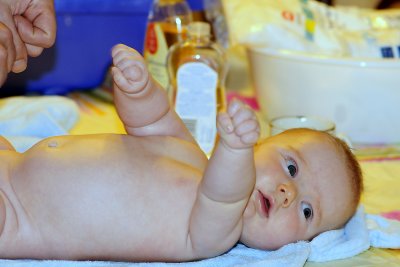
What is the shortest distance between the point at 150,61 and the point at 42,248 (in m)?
0.63

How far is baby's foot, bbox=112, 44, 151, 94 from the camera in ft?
2.44

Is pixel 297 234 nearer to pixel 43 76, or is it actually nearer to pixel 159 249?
pixel 159 249

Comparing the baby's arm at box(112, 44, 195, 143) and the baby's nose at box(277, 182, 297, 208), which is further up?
the baby's arm at box(112, 44, 195, 143)

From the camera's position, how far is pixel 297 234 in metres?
0.79

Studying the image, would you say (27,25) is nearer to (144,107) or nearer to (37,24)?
(37,24)

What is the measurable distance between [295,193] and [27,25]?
344 millimetres

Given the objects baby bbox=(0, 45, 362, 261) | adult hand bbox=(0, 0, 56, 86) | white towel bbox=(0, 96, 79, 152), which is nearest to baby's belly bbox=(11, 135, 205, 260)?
baby bbox=(0, 45, 362, 261)

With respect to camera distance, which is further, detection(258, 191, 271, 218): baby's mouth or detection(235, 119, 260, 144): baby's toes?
detection(258, 191, 271, 218): baby's mouth

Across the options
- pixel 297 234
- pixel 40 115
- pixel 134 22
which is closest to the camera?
pixel 297 234

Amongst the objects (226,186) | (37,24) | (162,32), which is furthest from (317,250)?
(162,32)

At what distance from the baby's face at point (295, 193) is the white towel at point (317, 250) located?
0.05 feet

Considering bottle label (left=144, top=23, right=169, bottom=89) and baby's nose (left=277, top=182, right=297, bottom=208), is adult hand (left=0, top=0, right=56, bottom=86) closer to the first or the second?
baby's nose (left=277, top=182, right=297, bottom=208)

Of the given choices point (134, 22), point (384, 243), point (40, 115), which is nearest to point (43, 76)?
point (134, 22)

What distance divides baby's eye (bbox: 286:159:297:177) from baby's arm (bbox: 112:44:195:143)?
0.43 feet
